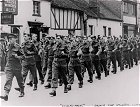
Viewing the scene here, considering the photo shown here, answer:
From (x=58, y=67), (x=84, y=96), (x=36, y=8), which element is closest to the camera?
(x=84, y=96)

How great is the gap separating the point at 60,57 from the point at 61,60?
3.7 inches

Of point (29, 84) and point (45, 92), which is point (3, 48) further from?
point (45, 92)

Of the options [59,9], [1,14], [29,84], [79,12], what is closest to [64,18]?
[59,9]

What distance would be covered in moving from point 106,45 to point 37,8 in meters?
6.31

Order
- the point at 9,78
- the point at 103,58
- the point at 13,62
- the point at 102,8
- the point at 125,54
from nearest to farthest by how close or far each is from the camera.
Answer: the point at 9,78 < the point at 13,62 < the point at 103,58 < the point at 125,54 < the point at 102,8

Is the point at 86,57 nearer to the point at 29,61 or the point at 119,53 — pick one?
the point at 29,61

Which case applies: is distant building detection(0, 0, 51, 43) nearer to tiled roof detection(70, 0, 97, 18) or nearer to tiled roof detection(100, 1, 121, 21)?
tiled roof detection(70, 0, 97, 18)

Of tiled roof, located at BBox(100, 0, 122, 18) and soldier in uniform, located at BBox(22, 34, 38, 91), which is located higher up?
tiled roof, located at BBox(100, 0, 122, 18)

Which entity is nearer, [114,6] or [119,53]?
[119,53]

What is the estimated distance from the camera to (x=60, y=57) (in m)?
8.91

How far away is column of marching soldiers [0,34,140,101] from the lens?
8219 mm

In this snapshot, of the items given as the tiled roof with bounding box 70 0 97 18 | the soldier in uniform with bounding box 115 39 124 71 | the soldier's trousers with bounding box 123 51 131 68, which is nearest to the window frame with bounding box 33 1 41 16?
the soldier in uniform with bounding box 115 39 124 71

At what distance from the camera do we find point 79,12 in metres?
22.4

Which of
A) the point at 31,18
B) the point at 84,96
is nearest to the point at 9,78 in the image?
the point at 84,96
